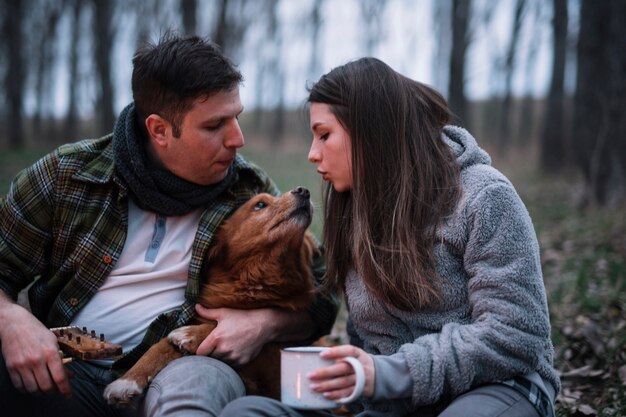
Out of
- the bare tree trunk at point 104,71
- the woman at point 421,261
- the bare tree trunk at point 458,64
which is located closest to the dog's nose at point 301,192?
the woman at point 421,261

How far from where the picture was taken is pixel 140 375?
258 centimetres

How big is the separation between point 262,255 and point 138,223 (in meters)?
0.65

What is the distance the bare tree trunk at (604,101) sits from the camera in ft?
25.5

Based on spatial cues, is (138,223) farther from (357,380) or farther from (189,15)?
(189,15)

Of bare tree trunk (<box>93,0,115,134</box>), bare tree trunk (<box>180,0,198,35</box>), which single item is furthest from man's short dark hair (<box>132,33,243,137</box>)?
bare tree trunk (<box>93,0,115,134</box>)

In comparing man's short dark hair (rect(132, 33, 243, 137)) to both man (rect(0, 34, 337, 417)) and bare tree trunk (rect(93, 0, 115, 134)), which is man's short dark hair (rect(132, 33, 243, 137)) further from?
bare tree trunk (rect(93, 0, 115, 134))

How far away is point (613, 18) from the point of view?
794 centimetres

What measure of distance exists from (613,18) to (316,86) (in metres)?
6.83

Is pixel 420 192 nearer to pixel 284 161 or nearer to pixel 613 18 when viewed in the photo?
pixel 613 18

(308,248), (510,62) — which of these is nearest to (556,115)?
(510,62)

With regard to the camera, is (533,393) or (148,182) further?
(148,182)

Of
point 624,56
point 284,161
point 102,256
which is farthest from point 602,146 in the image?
point 284,161

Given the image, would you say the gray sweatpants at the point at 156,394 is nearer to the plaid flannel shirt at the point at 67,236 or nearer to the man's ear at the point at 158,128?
the plaid flannel shirt at the point at 67,236

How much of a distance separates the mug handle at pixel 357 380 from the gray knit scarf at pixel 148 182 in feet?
4.38
